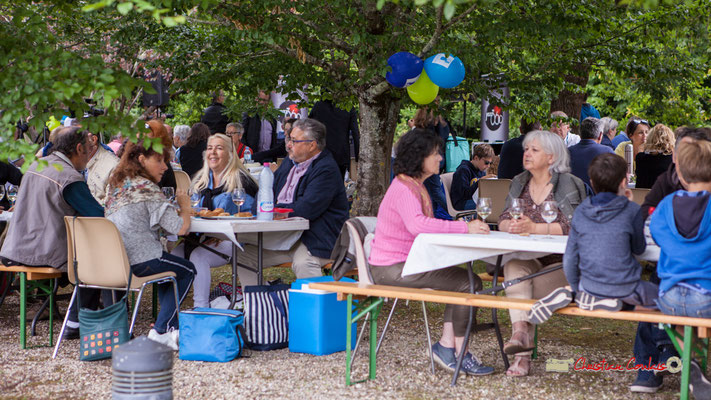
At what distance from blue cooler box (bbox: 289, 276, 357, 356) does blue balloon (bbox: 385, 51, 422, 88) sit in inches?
108

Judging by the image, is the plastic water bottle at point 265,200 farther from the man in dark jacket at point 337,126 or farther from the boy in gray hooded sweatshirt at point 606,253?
the man in dark jacket at point 337,126

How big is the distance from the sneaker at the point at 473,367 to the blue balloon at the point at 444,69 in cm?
342

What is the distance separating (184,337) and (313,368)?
2.82 ft

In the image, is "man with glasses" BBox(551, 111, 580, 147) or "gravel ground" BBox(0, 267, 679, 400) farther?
"man with glasses" BBox(551, 111, 580, 147)

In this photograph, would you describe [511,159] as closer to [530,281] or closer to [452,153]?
[530,281]

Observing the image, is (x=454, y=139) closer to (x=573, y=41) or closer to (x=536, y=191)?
(x=573, y=41)

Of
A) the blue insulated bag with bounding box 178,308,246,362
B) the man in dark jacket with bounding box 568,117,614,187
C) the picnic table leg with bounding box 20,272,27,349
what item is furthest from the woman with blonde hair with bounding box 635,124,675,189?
the picnic table leg with bounding box 20,272,27,349

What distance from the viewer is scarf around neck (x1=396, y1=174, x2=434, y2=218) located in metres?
4.81

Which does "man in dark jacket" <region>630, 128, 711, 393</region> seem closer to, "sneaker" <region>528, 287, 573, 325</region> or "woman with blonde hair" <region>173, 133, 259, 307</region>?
"sneaker" <region>528, 287, 573, 325</region>

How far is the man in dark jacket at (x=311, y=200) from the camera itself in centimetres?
599

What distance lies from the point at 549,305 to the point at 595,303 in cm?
22

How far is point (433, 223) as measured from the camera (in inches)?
182

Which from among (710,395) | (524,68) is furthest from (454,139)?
(710,395)

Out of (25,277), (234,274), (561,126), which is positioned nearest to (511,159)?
(561,126)
